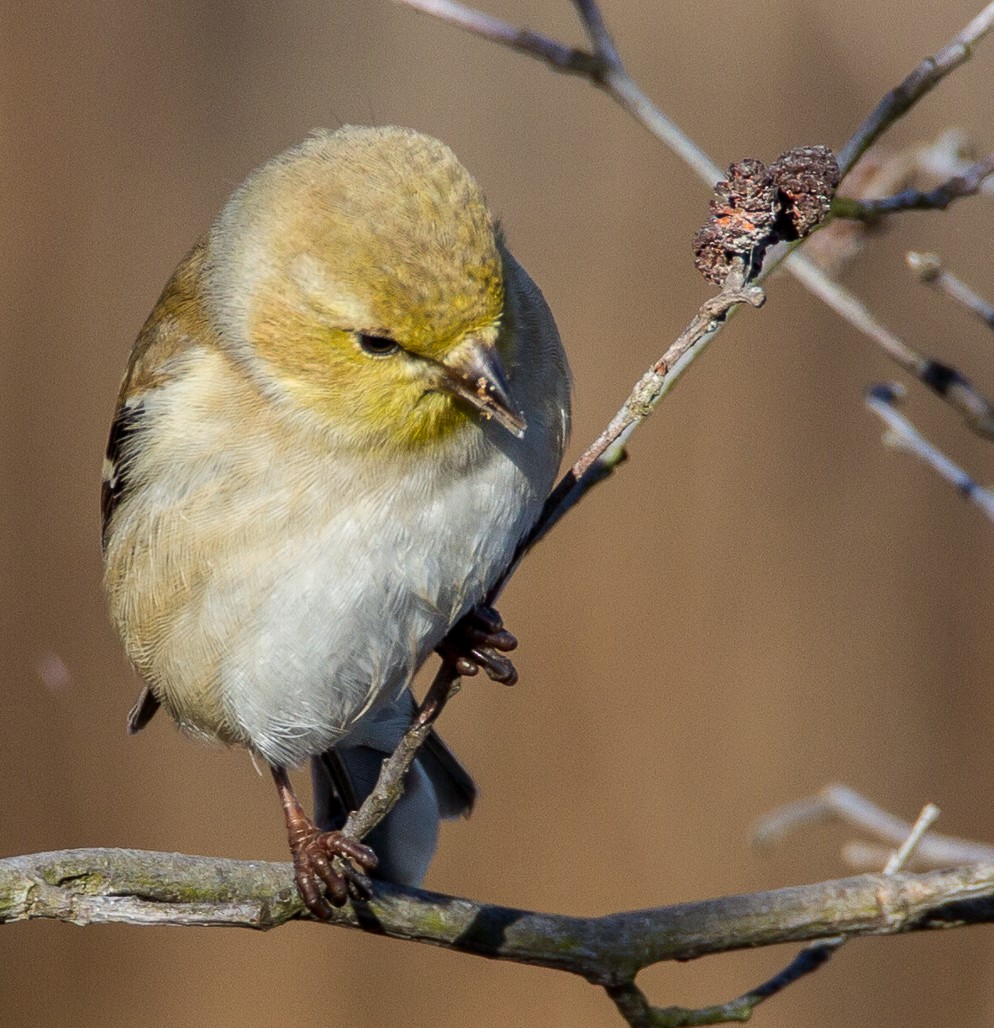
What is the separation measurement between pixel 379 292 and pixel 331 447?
1.21 feet

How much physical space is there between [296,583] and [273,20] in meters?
2.66

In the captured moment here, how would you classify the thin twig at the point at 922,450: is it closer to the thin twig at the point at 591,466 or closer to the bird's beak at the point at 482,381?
the thin twig at the point at 591,466

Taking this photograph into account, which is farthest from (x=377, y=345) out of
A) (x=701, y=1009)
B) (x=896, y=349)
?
(x=701, y=1009)

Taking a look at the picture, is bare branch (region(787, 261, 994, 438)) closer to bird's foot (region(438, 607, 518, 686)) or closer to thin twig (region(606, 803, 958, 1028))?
thin twig (region(606, 803, 958, 1028))

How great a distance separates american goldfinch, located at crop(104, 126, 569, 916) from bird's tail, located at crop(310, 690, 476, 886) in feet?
1.27

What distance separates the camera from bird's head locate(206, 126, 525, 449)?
2414mm

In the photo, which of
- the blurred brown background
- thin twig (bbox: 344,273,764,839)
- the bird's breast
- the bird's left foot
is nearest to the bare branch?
thin twig (bbox: 344,273,764,839)

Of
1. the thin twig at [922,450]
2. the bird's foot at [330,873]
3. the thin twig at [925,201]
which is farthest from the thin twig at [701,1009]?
the thin twig at [925,201]

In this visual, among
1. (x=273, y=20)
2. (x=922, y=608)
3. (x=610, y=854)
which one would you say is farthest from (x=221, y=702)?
(x=922, y=608)

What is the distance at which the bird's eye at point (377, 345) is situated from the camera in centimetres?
247

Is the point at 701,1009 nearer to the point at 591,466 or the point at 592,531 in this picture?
the point at 591,466

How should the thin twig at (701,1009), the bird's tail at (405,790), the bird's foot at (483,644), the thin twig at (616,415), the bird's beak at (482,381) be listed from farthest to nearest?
the bird's tail at (405,790), the bird's foot at (483,644), the thin twig at (701,1009), the bird's beak at (482,381), the thin twig at (616,415)

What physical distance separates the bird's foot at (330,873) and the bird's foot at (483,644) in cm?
44

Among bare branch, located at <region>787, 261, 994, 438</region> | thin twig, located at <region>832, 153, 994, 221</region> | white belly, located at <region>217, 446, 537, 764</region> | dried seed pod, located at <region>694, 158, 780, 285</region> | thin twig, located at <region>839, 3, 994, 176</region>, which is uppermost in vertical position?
Result: thin twig, located at <region>839, 3, 994, 176</region>
